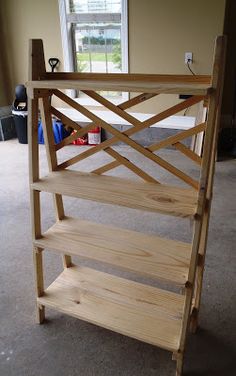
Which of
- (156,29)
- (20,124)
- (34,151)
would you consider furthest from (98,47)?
(34,151)

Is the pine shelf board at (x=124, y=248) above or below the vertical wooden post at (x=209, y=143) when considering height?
below

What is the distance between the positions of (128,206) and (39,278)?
2.10ft

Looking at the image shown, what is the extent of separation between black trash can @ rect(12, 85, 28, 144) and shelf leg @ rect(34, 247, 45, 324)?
2.93m

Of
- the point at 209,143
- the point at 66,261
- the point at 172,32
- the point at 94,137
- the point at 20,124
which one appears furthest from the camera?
the point at 20,124

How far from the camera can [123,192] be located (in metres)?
1.16

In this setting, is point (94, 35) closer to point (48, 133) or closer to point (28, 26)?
point (28, 26)

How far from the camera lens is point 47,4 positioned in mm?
3727

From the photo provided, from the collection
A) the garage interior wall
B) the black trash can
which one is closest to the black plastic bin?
the black trash can

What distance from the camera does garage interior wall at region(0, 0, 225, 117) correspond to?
325 centimetres

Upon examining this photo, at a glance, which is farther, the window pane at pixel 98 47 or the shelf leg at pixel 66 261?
the window pane at pixel 98 47

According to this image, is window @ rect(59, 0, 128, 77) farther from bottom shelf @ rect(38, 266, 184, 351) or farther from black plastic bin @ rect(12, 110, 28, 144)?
bottom shelf @ rect(38, 266, 184, 351)

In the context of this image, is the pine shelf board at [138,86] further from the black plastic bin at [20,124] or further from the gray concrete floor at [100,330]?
the black plastic bin at [20,124]

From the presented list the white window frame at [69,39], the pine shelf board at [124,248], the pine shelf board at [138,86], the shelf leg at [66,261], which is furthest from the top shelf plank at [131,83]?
the white window frame at [69,39]

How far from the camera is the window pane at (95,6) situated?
11.5ft
